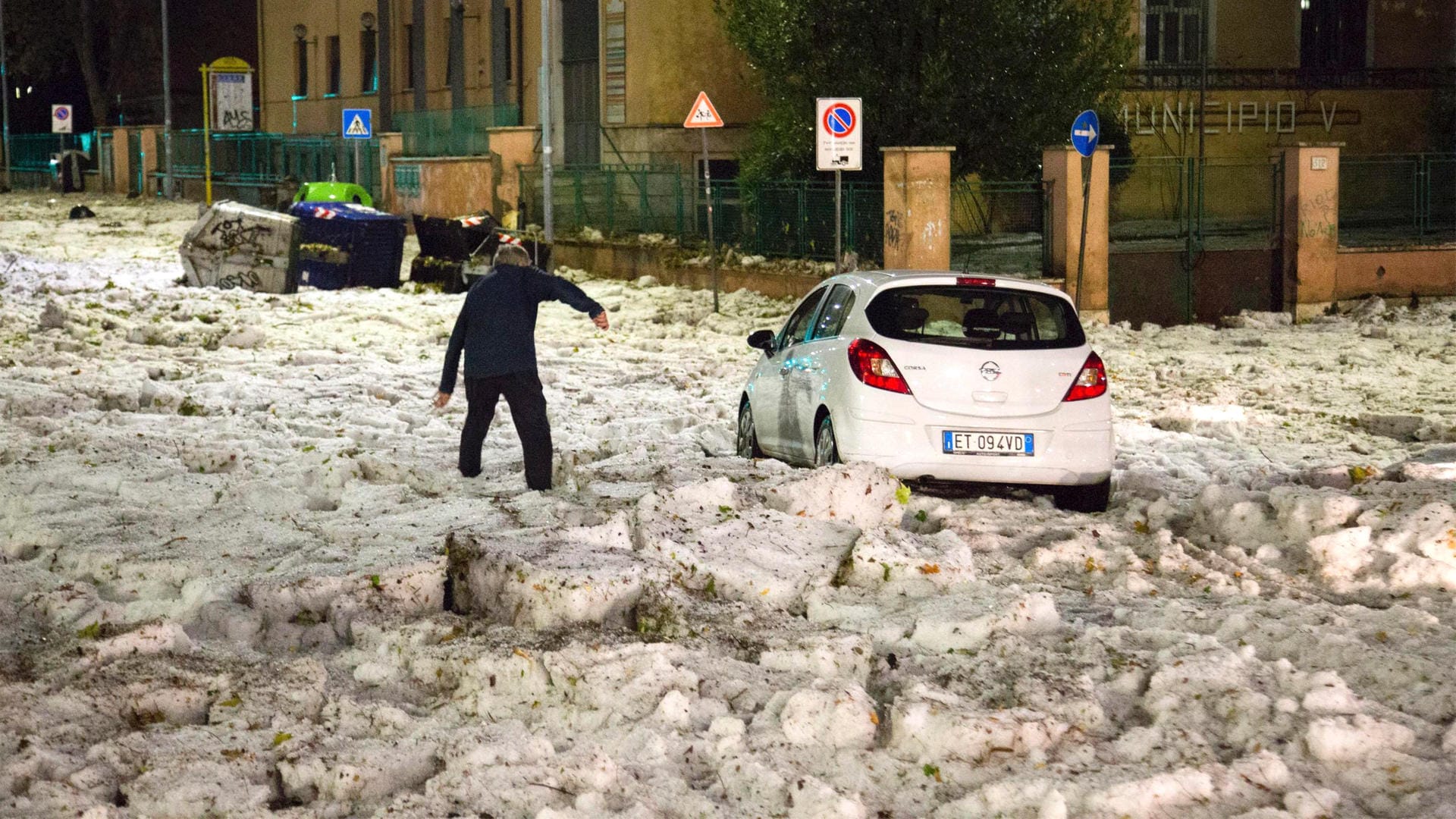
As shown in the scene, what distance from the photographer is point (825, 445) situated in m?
11.0

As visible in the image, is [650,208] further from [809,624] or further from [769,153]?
[809,624]

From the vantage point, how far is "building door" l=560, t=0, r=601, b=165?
40531 mm

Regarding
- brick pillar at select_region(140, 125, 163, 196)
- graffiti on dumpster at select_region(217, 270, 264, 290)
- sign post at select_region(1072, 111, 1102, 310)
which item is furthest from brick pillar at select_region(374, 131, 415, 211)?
sign post at select_region(1072, 111, 1102, 310)

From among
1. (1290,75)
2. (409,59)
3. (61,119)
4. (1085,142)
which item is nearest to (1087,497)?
(1085,142)

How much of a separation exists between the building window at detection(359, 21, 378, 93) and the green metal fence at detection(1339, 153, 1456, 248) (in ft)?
113

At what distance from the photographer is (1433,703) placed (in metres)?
6.36

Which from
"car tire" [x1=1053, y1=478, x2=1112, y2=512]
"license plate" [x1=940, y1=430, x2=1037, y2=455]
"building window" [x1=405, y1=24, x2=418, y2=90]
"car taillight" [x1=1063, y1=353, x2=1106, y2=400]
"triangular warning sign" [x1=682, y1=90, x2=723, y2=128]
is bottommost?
"car tire" [x1=1053, y1=478, x2=1112, y2=512]

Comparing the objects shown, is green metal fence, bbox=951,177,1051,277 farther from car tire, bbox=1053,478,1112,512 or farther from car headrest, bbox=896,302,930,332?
car tire, bbox=1053,478,1112,512

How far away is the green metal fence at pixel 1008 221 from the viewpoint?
23.1 meters

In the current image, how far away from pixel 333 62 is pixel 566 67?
1758cm

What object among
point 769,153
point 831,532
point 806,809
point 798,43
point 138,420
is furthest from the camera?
point 769,153

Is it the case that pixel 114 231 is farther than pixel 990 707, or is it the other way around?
pixel 114 231

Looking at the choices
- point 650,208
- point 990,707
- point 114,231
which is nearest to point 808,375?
point 990,707

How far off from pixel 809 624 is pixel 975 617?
0.73m
